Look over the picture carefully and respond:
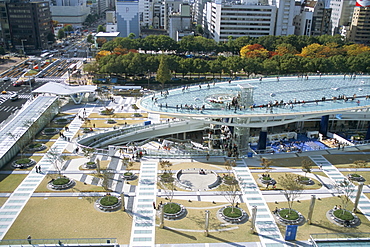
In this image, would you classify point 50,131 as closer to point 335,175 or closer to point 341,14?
point 335,175

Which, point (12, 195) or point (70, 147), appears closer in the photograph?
point (12, 195)

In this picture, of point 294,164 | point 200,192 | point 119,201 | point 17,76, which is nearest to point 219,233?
point 200,192

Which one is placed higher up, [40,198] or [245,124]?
[245,124]

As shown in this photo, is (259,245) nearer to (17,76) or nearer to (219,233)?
(219,233)

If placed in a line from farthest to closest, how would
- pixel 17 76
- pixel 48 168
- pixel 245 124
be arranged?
pixel 17 76, pixel 245 124, pixel 48 168

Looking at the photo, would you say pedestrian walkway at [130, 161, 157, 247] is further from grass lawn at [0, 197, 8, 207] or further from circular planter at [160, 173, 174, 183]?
grass lawn at [0, 197, 8, 207]
